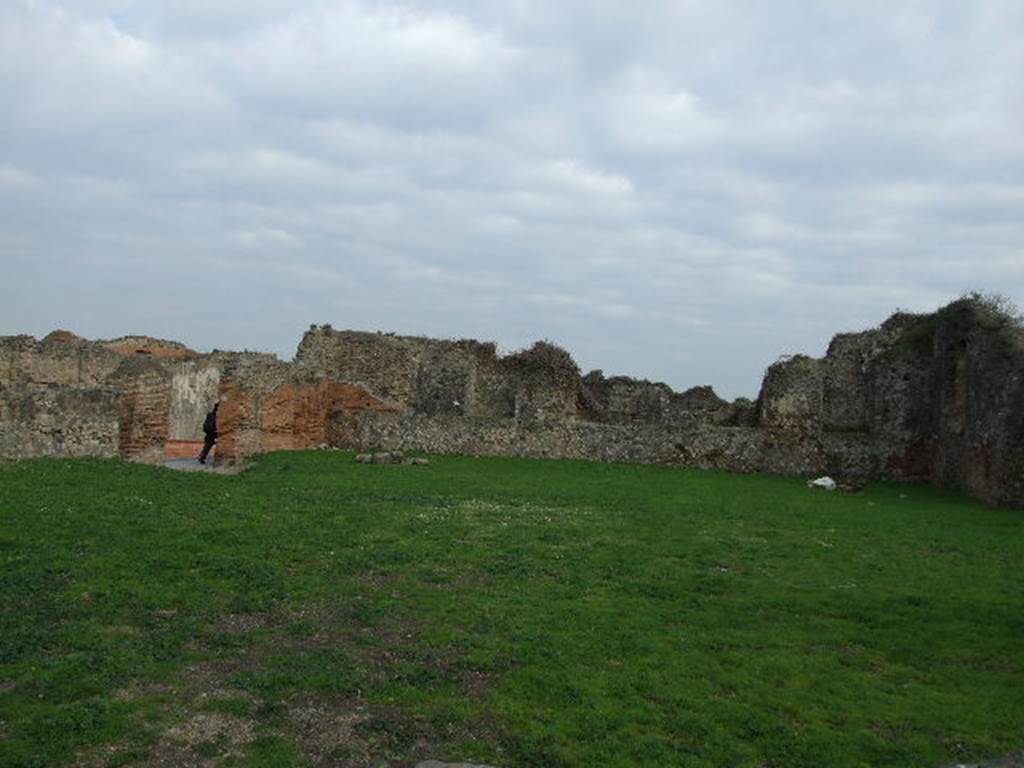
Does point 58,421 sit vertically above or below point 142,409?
below

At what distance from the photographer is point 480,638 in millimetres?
7695

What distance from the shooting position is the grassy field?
594 cm

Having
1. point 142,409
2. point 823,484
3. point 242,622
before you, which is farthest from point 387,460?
point 242,622

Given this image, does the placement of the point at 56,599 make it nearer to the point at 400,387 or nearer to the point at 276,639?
the point at 276,639

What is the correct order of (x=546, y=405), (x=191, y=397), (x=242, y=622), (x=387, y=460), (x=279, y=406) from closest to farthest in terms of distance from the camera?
(x=242, y=622) → (x=387, y=460) → (x=279, y=406) → (x=546, y=405) → (x=191, y=397)

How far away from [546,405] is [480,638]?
22.0m

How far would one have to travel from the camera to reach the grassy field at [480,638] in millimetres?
5938

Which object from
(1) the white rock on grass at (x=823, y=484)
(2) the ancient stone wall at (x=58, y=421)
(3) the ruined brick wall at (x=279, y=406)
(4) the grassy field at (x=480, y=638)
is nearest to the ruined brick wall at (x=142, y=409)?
(2) the ancient stone wall at (x=58, y=421)

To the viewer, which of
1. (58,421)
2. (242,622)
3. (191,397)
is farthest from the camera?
(191,397)

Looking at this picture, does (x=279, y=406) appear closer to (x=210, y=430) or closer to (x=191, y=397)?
(x=210, y=430)

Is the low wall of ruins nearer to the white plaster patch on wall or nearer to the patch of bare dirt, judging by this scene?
the white plaster patch on wall

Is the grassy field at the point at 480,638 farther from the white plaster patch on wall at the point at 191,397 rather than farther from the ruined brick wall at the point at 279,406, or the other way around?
the white plaster patch on wall at the point at 191,397

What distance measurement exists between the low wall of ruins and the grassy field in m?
5.90

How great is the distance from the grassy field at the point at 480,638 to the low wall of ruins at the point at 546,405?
232 inches
